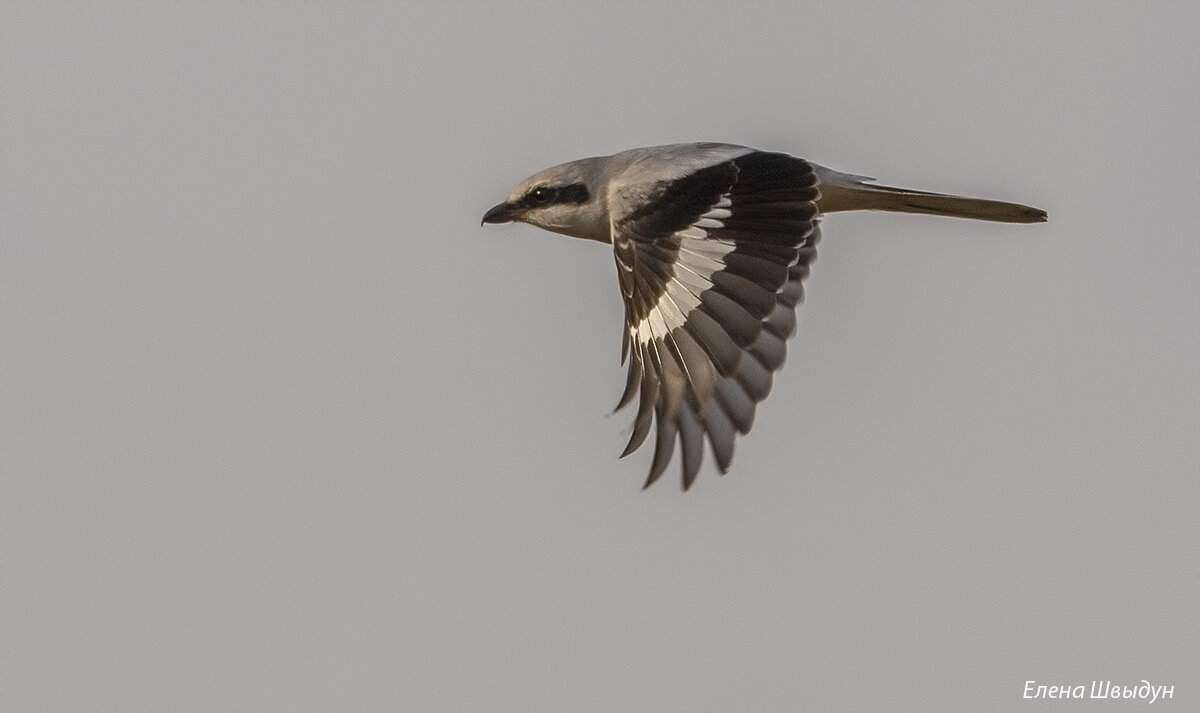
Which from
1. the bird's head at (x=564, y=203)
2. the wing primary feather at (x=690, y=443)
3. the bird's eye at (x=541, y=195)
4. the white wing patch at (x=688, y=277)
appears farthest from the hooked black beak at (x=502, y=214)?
the wing primary feather at (x=690, y=443)

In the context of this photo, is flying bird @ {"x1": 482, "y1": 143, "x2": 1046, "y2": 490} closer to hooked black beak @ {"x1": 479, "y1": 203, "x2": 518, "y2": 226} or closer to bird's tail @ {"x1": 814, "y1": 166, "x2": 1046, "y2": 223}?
bird's tail @ {"x1": 814, "y1": 166, "x2": 1046, "y2": 223}

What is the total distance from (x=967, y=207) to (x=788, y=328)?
1.23 m

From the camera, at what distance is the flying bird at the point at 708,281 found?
21.8 ft

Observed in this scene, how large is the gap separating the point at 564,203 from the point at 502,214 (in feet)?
1.18

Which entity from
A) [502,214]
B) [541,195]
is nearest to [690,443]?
[541,195]

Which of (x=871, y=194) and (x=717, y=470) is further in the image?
(x=871, y=194)

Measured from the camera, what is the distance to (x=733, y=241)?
6.87 m

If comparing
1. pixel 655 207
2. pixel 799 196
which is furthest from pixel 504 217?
pixel 799 196

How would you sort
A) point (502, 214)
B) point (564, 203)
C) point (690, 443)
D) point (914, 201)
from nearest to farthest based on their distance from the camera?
1. point (690, 443)
2. point (914, 201)
3. point (564, 203)
4. point (502, 214)

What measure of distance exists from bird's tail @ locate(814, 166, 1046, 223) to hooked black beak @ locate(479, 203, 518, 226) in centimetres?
133

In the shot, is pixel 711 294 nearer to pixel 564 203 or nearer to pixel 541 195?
pixel 564 203

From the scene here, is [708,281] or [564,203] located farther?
[564,203]

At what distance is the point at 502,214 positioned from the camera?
8.09 meters

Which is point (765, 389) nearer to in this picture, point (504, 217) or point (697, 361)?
point (697, 361)
